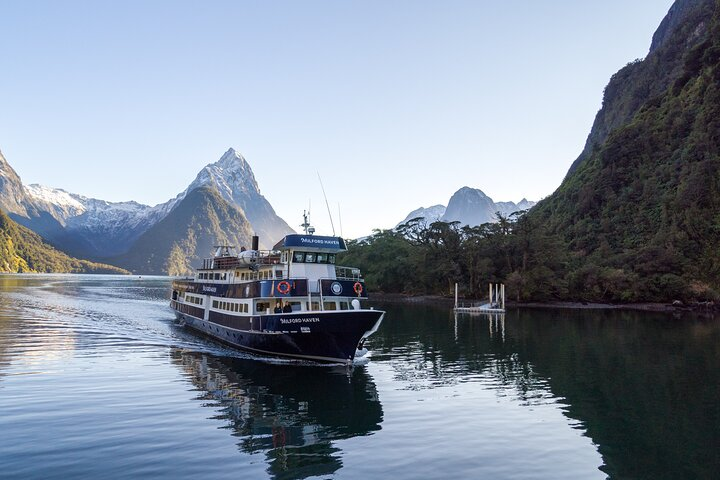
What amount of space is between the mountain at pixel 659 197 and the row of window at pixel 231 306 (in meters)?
82.3

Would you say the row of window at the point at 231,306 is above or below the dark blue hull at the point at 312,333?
above

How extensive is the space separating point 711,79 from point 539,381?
13846 centimetres

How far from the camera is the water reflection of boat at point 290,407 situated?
19.3m

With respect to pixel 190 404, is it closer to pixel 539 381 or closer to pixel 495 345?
pixel 539 381

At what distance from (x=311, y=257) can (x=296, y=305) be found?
4513mm

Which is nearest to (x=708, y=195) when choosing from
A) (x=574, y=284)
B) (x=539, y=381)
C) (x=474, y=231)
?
(x=574, y=284)

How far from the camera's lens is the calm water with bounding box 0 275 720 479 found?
1814 cm

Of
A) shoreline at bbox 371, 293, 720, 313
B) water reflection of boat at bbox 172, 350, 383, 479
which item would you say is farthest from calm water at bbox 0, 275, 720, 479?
shoreline at bbox 371, 293, 720, 313

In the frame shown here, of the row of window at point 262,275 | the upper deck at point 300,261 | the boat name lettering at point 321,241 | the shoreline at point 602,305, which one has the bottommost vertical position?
the shoreline at point 602,305

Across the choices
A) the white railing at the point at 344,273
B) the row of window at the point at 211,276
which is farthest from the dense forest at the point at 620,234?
the white railing at the point at 344,273

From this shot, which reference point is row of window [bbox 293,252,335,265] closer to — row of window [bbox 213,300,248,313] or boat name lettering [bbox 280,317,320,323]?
boat name lettering [bbox 280,317,320,323]

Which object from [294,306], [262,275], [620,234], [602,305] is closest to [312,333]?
[294,306]

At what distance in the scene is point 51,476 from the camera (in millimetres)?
16375

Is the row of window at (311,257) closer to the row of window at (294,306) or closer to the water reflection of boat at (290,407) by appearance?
the row of window at (294,306)
